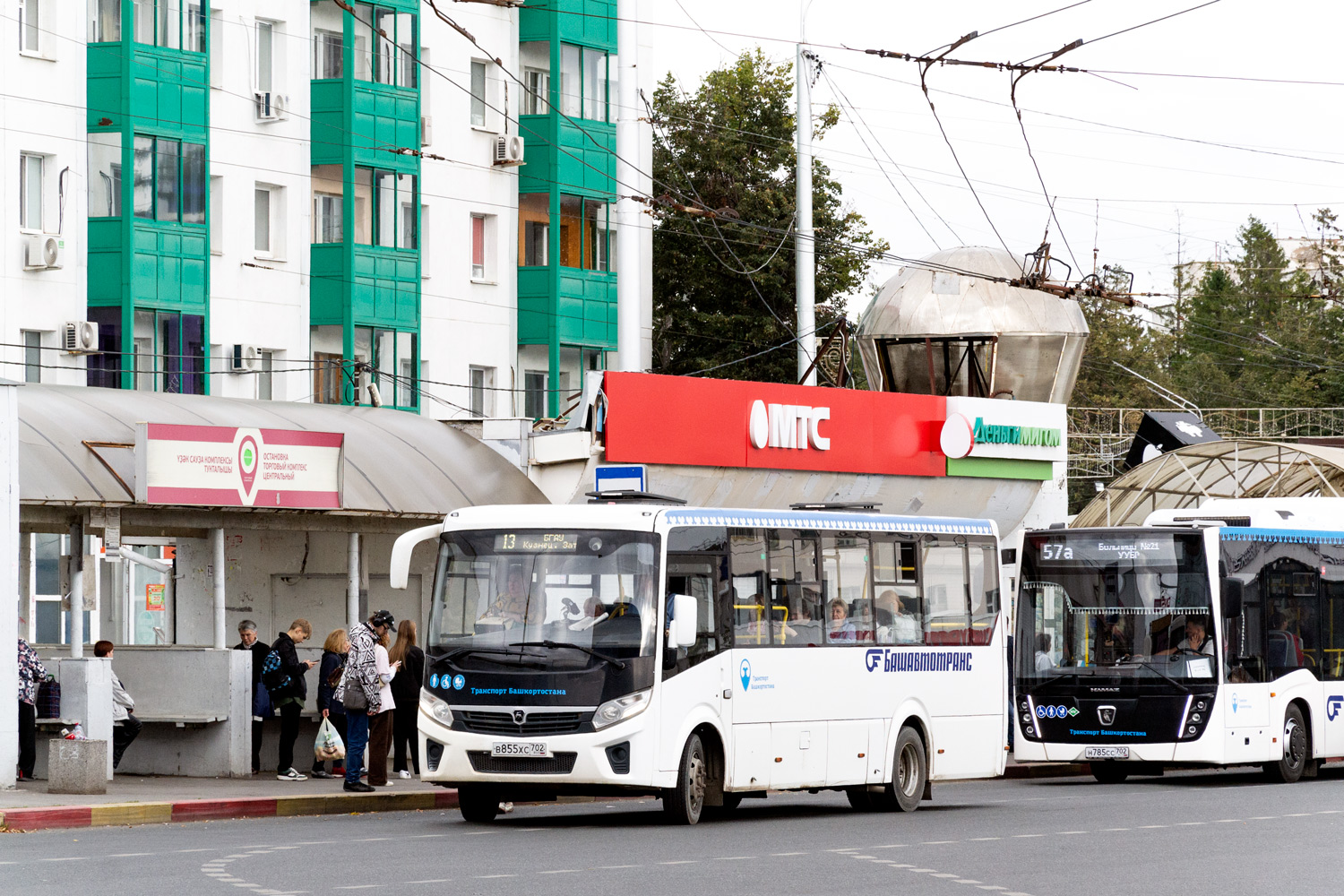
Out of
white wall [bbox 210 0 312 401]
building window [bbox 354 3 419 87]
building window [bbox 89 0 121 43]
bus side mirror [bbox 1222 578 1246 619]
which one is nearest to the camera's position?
bus side mirror [bbox 1222 578 1246 619]

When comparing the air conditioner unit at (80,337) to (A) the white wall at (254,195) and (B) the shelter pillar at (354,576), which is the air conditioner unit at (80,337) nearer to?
(A) the white wall at (254,195)

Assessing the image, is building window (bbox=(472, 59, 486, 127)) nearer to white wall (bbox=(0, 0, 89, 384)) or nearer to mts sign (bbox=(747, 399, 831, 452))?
white wall (bbox=(0, 0, 89, 384))

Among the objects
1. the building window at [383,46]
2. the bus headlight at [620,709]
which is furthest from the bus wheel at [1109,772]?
the building window at [383,46]

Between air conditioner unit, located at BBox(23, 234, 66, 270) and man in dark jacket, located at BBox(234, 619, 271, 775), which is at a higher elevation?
air conditioner unit, located at BBox(23, 234, 66, 270)

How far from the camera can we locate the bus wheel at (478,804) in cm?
1750

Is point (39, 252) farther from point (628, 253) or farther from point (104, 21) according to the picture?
point (628, 253)

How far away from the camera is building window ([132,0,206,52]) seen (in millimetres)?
39250

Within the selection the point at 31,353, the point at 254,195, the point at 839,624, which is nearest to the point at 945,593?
the point at 839,624

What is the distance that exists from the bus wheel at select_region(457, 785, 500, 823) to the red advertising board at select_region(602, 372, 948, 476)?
11169mm

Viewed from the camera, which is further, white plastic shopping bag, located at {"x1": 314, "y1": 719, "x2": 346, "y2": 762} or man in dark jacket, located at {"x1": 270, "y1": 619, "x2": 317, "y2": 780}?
man in dark jacket, located at {"x1": 270, "y1": 619, "x2": 317, "y2": 780}

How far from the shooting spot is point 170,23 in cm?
3962

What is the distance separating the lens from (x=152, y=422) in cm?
2353

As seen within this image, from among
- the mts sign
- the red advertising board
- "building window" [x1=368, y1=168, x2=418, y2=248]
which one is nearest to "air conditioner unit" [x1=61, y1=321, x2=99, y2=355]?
"building window" [x1=368, y1=168, x2=418, y2=248]

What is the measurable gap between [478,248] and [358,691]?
93.2ft
